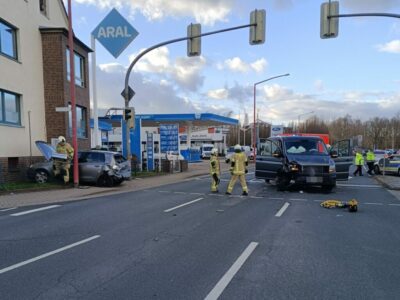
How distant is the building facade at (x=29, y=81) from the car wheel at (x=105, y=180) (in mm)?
4045

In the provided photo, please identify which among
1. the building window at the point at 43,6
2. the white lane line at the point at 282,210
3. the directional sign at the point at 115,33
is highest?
the building window at the point at 43,6

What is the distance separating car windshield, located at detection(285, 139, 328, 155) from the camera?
46.3 feet

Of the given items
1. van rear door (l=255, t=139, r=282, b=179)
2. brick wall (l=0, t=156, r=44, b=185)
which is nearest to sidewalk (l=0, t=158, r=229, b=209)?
brick wall (l=0, t=156, r=44, b=185)

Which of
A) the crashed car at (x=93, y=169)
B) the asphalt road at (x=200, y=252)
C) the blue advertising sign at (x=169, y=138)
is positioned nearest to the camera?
the asphalt road at (x=200, y=252)

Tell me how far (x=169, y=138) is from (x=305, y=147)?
1217 cm

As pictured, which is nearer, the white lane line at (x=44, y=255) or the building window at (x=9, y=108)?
the white lane line at (x=44, y=255)

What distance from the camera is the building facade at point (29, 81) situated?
52.8ft

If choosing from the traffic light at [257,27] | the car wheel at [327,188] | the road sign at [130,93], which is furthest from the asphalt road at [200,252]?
the road sign at [130,93]

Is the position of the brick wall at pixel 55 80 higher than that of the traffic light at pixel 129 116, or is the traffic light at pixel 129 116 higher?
the brick wall at pixel 55 80

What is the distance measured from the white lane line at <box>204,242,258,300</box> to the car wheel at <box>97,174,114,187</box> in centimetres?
1012

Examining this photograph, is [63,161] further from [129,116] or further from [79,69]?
[79,69]

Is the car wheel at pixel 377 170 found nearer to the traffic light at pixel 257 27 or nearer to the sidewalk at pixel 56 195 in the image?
the traffic light at pixel 257 27

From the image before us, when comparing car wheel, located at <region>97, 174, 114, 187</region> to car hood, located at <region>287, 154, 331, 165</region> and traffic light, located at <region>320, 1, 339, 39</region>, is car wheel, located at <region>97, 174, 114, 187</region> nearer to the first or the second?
car hood, located at <region>287, 154, 331, 165</region>

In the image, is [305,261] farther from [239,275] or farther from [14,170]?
[14,170]
